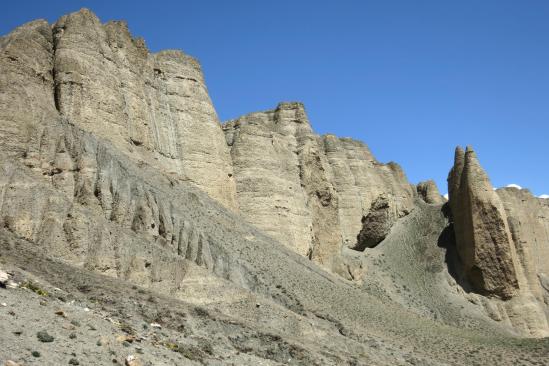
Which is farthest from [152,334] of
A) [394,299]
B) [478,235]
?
→ [478,235]

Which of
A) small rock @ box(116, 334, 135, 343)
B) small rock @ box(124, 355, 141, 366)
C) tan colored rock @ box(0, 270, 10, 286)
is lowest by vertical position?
small rock @ box(124, 355, 141, 366)

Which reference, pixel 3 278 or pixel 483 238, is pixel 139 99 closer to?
pixel 3 278

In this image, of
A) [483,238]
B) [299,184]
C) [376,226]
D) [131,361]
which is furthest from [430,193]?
[131,361]

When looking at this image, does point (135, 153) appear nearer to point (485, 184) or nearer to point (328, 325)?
point (328, 325)

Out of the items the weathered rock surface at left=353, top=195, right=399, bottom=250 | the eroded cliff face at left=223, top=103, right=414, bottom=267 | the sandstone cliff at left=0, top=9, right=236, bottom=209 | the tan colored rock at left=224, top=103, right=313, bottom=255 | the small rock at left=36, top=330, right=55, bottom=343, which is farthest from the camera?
the weathered rock surface at left=353, top=195, right=399, bottom=250

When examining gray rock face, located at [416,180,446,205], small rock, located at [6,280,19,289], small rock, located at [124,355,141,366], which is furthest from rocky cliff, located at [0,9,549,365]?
gray rock face, located at [416,180,446,205]

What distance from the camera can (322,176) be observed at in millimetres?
51031

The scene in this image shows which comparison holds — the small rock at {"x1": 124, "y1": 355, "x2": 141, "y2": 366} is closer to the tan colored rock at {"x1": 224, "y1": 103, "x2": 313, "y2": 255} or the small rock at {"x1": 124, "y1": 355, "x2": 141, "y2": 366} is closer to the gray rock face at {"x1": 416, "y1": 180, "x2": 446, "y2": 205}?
the tan colored rock at {"x1": 224, "y1": 103, "x2": 313, "y2": 255}

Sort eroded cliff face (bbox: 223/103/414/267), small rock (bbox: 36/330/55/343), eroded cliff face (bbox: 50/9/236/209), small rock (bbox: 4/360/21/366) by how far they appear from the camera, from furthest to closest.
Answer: eroded cliff face (bbox: 223/103/414/267), eroded cliff face (bbox: 50/9/236/209), small rock (bbox: 36/330/55/343), small rock (bbox: 4/360/21/366)

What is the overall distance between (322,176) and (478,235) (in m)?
14.1

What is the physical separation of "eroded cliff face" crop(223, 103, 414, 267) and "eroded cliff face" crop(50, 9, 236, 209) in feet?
9.07

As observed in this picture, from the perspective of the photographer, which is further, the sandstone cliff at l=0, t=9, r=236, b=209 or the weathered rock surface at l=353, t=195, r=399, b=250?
the weathered rock surface at l=353, t=195, r=399, b=250

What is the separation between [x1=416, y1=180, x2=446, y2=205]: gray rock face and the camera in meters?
66.4

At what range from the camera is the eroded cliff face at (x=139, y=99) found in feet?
108
